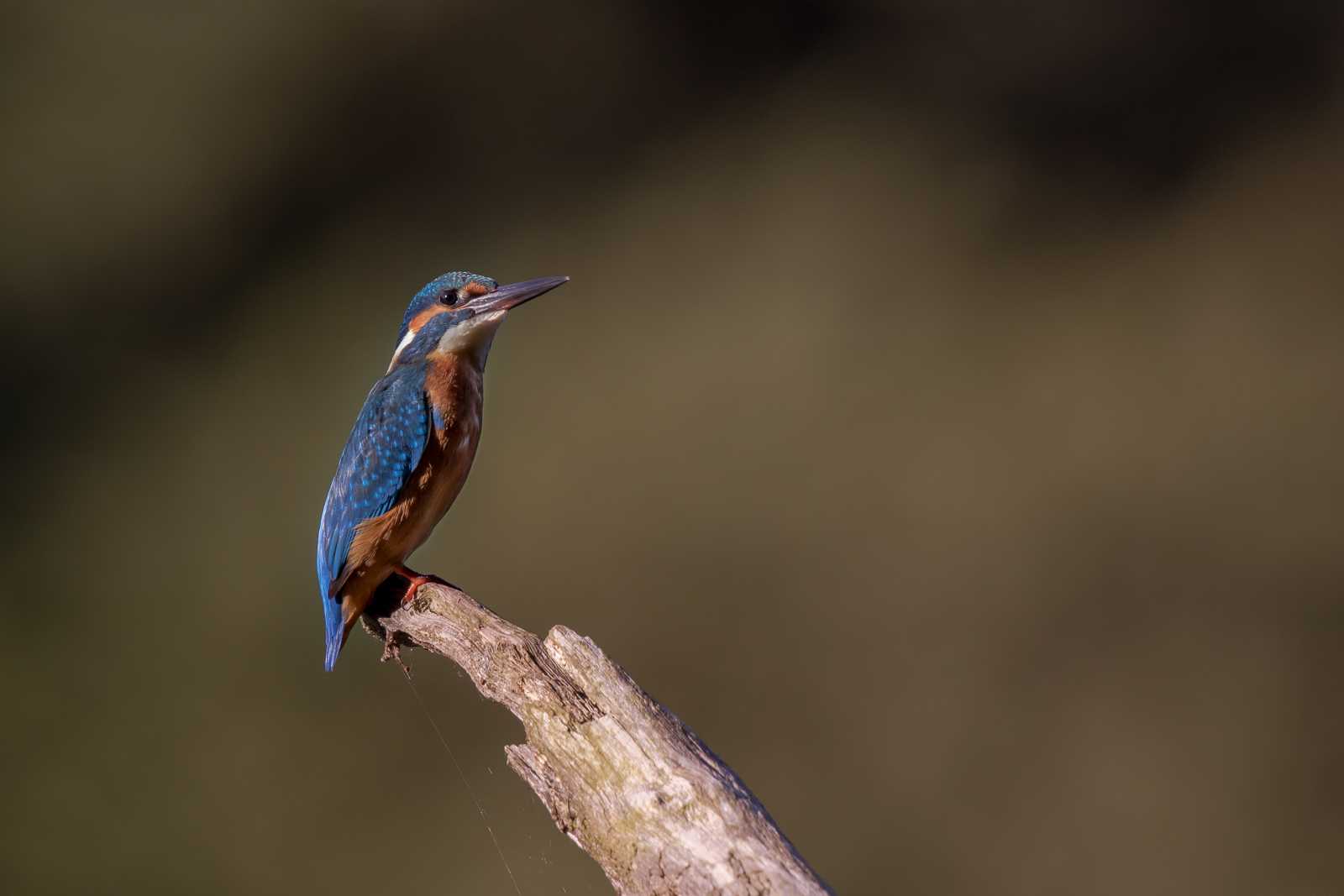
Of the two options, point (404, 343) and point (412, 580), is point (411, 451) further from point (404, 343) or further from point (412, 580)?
point (404, 343)

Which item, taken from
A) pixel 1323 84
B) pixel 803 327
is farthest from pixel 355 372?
pixel 1323 84

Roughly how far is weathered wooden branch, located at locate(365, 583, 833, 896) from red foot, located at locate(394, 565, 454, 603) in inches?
9.5

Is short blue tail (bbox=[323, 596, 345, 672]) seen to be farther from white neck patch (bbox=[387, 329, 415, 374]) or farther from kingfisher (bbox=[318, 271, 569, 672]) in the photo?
white neck patch (bbox=[387, 329, 415, 374])

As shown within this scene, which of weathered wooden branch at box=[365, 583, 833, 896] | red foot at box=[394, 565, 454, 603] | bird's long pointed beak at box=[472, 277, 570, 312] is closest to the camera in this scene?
weathered wooden branch at box=[365, 583, 833, 896]

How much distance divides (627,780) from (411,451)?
2.27ft

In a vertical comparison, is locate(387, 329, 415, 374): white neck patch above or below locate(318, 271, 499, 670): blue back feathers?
above

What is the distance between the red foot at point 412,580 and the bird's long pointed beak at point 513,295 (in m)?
0.45

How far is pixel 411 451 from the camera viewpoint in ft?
4.74

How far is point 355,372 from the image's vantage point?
330 centimetres

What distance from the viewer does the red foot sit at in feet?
4.69

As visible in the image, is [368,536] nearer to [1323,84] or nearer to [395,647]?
[395,647]

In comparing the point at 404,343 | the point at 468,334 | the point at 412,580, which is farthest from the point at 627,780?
the point at 404,343

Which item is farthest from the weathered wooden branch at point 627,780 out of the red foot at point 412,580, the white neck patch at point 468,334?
the white neck patch at point 468,334

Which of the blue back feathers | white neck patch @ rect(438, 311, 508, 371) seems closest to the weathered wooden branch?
the blue back feathers
